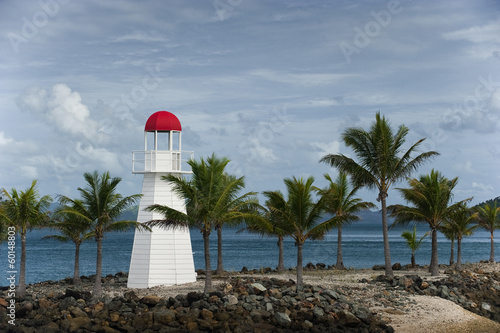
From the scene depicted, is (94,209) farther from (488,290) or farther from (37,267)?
(37,267)

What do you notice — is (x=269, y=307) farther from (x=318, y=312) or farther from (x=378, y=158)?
(x=378, y=158)

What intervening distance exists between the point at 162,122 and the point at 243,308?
11.1 m

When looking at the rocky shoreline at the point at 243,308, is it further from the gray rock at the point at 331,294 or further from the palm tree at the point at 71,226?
the palm tree at the point at 71,226

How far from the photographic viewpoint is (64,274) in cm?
6200

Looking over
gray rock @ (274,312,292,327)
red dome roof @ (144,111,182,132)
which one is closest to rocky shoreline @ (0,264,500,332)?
gray rock @ (274,312,292,327)

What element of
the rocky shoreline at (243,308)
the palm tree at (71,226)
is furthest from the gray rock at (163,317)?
the palm tree at (71,226)

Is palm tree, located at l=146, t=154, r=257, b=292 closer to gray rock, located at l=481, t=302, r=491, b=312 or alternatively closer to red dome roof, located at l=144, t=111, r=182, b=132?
red dome roof, located at l=144, t=111, r=182, b=132

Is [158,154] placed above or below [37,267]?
above

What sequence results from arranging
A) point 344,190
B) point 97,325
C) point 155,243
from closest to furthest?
1. point 97,325
2. point 155,243
3. point 344,190

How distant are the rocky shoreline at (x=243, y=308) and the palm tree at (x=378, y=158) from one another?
14.4 feet

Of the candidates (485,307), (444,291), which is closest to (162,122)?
(444,291)

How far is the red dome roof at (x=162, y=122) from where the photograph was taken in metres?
29.6

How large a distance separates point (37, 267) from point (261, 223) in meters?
51.6

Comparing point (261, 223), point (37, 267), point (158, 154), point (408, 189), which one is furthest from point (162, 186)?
point (37, 267)
